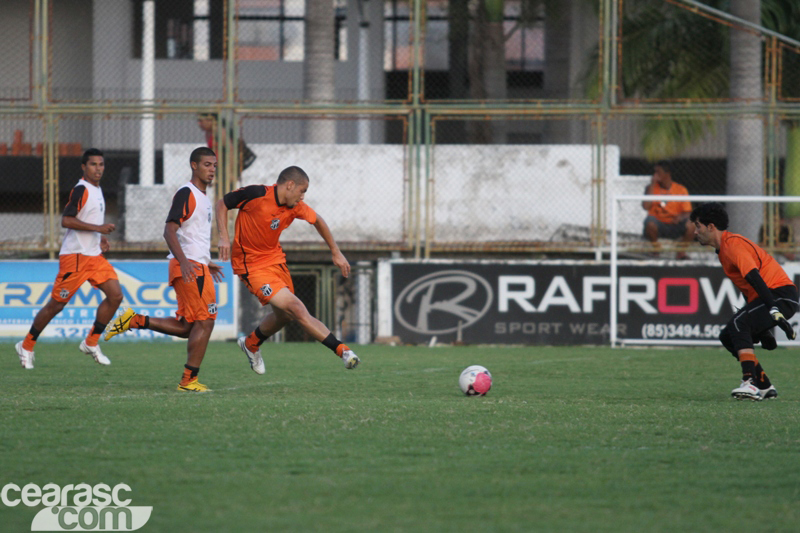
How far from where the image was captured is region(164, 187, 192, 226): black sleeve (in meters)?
8.13

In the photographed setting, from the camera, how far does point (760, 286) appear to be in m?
7.81

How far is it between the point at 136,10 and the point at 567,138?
1292 centimetres

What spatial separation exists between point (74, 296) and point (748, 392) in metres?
9.86

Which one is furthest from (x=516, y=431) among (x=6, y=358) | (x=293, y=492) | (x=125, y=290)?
(x=125, y=290)

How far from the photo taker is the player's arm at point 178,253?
25.9ft

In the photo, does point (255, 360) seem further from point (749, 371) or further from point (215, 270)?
point (749, 371)

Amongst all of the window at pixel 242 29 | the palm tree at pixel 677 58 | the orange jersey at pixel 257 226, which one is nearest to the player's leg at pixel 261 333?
the orange jersey at pixel 257 226

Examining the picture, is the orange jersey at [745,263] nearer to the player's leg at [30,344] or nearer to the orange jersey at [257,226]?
the orange jersey at [257,226]

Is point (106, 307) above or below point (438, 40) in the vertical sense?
below

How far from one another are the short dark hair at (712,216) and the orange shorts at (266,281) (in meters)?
3.41

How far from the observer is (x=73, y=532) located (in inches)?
160
